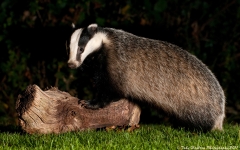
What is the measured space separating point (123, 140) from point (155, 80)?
151 centimetres

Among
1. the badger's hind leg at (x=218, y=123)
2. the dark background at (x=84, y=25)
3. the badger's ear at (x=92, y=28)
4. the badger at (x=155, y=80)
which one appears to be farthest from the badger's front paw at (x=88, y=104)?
the dark background at (x=84, y=25)

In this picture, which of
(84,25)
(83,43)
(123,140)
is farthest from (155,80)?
(84,25)

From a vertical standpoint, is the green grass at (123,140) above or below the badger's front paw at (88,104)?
below

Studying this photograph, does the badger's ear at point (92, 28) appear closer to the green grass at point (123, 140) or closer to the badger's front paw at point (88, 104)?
the badger's front paw at point (88, 104)

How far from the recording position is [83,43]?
7.02 meters

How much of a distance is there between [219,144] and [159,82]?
1.77m

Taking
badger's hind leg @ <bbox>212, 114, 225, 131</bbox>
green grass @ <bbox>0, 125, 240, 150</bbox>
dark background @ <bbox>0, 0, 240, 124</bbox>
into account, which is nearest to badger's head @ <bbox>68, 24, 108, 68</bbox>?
green grass @ <bbox>0, 125, 240, 150</bbox>

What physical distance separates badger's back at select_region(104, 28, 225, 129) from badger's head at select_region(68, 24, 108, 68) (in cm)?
16

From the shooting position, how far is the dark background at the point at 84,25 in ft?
31.2

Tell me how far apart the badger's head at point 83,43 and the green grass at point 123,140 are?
941mm

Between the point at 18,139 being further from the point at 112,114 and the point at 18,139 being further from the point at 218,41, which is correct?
the point at 218,41

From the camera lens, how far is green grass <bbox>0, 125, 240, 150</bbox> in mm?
5508

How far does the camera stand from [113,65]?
7.16 metres

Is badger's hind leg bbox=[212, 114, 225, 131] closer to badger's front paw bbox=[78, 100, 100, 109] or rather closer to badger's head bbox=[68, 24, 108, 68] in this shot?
badger's front paw bbox=[78, 100, 100, 109]
